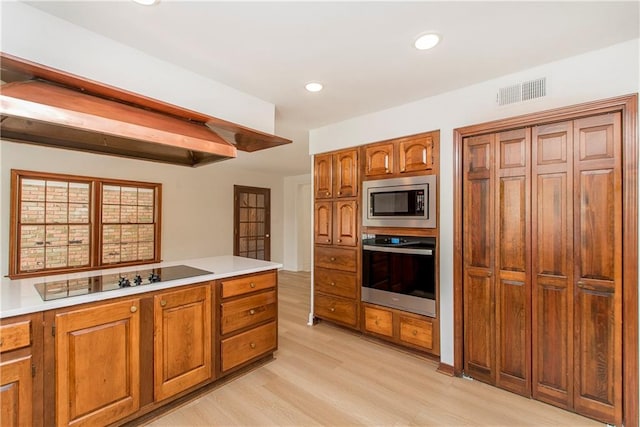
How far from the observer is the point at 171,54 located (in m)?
2.05

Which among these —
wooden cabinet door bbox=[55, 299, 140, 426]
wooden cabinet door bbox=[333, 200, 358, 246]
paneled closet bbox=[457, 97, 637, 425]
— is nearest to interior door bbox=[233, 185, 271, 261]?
wooden cabinet door bbox=[333, 200, 358, 246]

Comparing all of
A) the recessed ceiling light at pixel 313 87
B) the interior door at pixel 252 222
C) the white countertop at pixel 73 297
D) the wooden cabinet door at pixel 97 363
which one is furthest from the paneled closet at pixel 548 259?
the interior door at pixel 252 222

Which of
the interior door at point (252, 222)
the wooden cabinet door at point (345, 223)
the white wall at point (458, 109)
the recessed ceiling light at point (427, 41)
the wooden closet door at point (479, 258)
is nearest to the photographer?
the recessed ceiling light at point (427, 41)

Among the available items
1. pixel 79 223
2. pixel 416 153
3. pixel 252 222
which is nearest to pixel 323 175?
pixel 416 153

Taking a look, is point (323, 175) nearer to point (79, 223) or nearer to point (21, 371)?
point (21, 371)

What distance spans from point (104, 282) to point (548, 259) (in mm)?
3084

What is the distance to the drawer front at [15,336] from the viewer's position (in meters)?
1.35

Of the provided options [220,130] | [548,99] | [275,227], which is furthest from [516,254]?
[275,227]

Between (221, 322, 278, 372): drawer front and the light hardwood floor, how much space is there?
16 cm

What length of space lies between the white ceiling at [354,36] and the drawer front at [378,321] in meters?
2.19

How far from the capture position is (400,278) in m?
2.88

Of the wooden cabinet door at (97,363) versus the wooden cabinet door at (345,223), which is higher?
the wooden cabinet door at (345,223)

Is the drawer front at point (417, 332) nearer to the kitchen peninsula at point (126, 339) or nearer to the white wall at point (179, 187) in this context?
the kitchen peninsula at point (126, 339)

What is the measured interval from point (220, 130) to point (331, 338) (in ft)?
8.06
